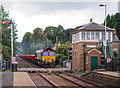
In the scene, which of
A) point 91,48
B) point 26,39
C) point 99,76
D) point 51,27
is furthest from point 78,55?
point 26,39

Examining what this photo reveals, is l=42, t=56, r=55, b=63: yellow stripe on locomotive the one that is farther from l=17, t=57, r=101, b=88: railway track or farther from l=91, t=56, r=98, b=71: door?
l=17, t=57, r=101, b=88: railway track

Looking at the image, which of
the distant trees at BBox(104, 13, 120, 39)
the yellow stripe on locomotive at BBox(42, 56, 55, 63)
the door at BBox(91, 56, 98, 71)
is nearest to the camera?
the door at BBox(91, 56, 98, 71)

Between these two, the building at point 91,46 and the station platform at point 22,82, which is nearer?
the station platform at point 22,82

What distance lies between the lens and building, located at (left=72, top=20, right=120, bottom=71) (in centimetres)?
2658

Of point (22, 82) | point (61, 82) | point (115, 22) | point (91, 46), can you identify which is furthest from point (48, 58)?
point (115, 22)

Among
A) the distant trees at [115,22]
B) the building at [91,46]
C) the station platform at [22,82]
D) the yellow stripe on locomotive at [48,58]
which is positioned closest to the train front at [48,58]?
the yellow stripe on locomotive at [48,58]

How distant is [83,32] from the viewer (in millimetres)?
27422

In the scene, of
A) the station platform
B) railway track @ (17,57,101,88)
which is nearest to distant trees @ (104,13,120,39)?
railway track @ (17,57,101,88)

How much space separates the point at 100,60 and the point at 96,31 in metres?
3.70

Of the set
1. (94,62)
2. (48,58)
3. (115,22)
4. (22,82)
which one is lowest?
(22,82)

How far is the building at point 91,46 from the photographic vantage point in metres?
26.6

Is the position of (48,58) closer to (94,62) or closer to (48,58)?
(48,58)

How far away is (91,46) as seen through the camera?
27.5m

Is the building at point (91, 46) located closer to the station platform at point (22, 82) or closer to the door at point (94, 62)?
the door at point (94, 62)
